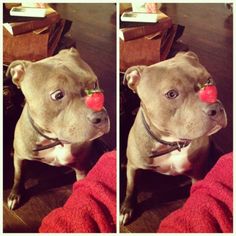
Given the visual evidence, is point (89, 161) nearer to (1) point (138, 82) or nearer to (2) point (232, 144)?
(1) point (138, 82)

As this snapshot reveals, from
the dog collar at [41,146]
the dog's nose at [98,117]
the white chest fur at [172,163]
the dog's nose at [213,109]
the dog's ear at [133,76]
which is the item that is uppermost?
the dog's ear at [133,76]

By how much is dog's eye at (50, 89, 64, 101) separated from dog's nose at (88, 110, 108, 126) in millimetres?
89

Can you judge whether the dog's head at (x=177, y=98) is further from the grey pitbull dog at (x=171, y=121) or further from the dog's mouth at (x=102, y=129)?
the dog's mouth at (x=102, y=129)

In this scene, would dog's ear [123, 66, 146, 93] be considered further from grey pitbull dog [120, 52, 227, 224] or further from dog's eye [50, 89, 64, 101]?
dog's eye [50, 89, 64, 101]

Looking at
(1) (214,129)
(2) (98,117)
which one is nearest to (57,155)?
(2) (98,117)

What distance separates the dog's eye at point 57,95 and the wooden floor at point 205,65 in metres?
0.21

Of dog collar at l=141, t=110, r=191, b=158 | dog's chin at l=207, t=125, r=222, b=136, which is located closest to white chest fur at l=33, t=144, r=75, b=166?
dog collar at l=141, t=110, r=191, b=158

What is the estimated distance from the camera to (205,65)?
1.29 m

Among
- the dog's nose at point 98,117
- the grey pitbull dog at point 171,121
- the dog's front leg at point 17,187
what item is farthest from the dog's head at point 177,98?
the dog's front leg at point 17,187

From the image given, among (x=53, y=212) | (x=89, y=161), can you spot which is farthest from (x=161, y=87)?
(x=53, y=212)

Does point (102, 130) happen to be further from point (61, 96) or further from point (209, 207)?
point (209, 207)

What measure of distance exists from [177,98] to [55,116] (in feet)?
1.04

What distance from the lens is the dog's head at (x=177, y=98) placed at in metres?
1.23

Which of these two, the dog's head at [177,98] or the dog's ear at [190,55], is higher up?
the dog's ear at [190,55]
